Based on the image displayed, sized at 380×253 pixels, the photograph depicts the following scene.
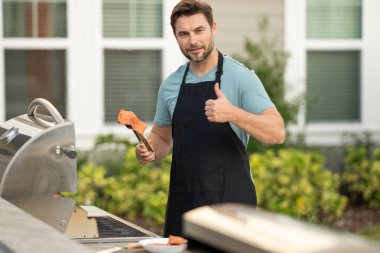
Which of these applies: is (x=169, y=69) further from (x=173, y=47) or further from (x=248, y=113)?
(x=248, y=113)

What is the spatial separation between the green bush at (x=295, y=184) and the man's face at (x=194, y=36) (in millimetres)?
4581

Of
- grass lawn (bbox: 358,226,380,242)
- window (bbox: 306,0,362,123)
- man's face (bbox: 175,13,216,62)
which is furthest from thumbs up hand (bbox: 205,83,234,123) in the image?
window (bbox: 306,0,362,123)

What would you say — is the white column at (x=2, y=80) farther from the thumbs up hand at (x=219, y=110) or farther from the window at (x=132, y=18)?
the thumbs up hand at (x=219, y=110)

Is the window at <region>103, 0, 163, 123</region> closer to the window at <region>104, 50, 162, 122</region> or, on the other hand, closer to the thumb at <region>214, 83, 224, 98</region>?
the window at <region>104, 50, 162, 122</region>

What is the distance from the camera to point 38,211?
3320 mm

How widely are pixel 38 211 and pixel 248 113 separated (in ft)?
2.59

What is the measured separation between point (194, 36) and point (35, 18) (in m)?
5.85

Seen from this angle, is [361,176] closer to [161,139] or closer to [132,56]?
[132,56]

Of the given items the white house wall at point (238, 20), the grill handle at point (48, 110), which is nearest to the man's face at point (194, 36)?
the grill handle at point (48, 110)

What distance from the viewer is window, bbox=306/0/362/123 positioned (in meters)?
10.1

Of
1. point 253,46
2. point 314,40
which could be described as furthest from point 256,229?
point 314,40

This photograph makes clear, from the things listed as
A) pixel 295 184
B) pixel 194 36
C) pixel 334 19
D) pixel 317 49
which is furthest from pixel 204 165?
pixel 334 19

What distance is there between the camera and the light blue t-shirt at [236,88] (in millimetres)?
3672

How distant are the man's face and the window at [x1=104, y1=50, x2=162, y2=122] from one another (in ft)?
19.2
